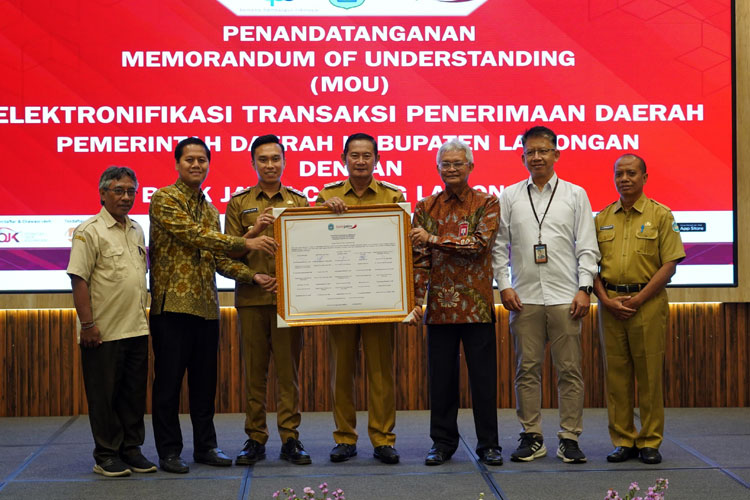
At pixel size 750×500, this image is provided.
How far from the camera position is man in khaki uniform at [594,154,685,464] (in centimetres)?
358

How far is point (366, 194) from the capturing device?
3.65 m

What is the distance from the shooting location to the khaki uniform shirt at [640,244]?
11.8 ft

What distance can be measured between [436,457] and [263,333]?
947mm

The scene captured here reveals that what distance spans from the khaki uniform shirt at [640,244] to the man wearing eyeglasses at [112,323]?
6.89 feet

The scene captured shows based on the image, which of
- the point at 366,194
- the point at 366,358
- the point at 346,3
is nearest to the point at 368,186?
the point at 366,194

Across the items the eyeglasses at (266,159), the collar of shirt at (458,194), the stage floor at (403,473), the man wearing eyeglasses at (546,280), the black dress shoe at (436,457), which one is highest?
the eyeglasses at (266,159)

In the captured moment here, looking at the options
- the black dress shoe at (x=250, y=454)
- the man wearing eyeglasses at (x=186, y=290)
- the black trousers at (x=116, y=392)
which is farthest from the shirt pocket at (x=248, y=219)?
the black dress shoe at (x=250, y=454)

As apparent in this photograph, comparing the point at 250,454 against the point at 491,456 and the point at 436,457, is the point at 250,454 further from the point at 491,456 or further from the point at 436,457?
the point at 491,456

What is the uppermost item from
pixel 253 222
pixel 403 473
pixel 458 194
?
pixel 458 194

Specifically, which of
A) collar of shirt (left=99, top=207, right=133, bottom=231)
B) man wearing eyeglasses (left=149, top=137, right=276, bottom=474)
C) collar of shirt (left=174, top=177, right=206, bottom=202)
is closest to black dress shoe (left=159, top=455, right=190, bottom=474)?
man wearing eyeglasses (left=149, top=137, right=276, bottom=474)

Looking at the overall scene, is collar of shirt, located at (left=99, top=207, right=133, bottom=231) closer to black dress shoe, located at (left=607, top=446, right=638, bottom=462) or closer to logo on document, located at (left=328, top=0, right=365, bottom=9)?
logo on document, located at (left=328, top=0, right=365, bottom=9)

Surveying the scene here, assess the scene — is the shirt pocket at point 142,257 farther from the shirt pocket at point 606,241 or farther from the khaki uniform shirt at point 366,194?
the shirt pocket at point 606,241

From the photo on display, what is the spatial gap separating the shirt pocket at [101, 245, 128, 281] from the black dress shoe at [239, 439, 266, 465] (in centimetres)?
94

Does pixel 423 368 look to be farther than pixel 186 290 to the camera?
Yes
